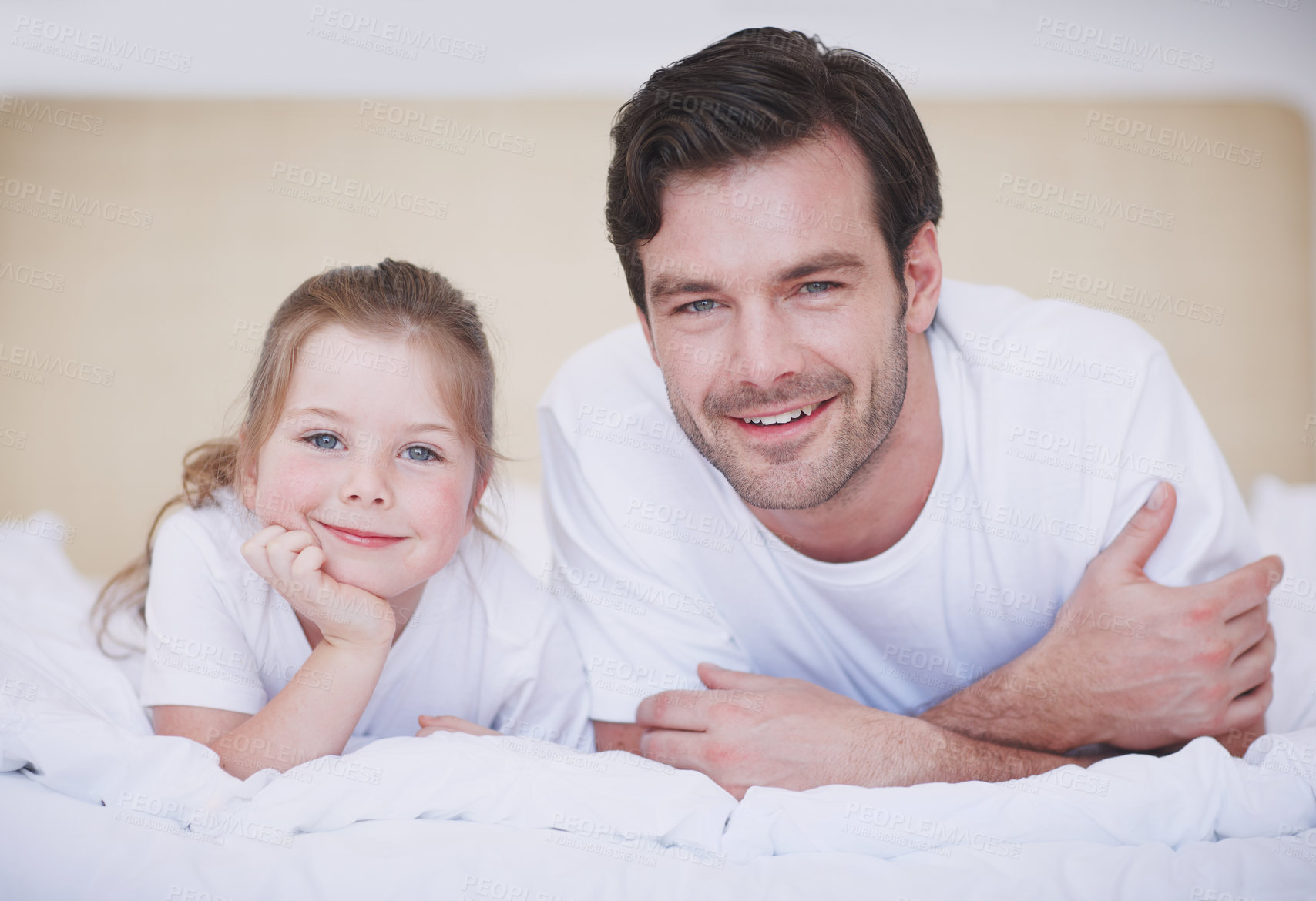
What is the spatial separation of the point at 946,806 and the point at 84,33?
10.9 ft

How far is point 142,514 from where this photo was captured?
10.6 ft

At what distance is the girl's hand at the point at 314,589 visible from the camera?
1328 millimetres

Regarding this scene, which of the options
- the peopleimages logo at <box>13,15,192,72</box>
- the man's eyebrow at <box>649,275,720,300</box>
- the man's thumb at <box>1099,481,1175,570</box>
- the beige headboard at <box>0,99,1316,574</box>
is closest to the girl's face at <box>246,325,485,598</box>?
the man's eyebrow at <box>649,275,720,300</box>

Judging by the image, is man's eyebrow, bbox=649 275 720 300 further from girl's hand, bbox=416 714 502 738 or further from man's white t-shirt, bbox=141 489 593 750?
girl's hand, bbox=416 714 502 738

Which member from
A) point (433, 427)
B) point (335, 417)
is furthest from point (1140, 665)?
point (335, 417)

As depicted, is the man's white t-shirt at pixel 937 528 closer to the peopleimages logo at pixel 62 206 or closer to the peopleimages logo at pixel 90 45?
the peopleimages logo at pixel 90 45

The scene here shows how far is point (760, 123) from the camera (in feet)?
4.75

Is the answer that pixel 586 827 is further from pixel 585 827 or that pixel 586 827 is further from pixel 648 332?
pixel 648 332

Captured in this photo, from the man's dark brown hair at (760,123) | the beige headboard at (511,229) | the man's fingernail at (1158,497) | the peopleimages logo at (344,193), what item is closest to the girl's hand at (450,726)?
the man's dark brown hair at (760,123)

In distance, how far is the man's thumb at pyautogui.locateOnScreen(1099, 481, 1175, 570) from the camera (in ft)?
4.93

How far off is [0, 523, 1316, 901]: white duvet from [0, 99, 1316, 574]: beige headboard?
2.27 metres

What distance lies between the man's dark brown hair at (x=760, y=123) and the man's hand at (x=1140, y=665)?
22.3 inches

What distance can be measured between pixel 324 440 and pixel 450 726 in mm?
465

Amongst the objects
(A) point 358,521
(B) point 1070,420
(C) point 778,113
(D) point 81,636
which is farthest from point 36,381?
(B) point 1070,420
